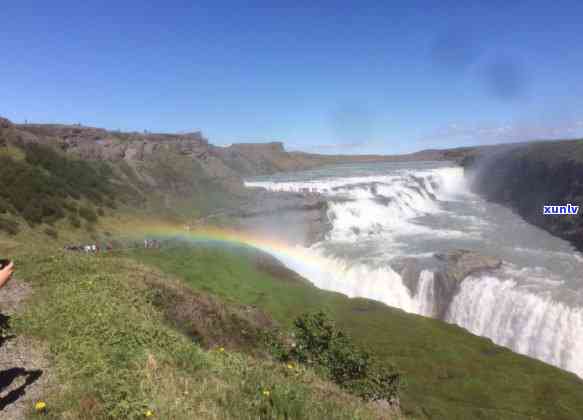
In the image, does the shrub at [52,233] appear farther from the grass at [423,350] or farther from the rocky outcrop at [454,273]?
the rocky outcrop at [454,273]

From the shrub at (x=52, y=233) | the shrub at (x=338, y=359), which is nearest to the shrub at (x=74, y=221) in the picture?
the shrub at (x=52, y=233)

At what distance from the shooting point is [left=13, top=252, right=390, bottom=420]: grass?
4.55 metres

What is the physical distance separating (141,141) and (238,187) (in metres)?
14.7

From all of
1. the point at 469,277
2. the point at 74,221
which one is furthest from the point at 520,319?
the point at 74,221

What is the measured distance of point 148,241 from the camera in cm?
2653

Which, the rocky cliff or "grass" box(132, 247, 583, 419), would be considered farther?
the rocky cliff

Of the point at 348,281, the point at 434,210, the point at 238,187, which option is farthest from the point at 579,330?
the point at 238,187

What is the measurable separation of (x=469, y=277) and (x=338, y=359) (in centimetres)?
1844

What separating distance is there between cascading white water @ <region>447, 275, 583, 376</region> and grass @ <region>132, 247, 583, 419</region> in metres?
2.17

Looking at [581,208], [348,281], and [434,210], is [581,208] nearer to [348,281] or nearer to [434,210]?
[434,210]

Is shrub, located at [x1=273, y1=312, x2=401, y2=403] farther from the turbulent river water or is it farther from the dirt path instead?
the turbulent river water

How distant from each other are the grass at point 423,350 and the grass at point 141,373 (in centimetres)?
550

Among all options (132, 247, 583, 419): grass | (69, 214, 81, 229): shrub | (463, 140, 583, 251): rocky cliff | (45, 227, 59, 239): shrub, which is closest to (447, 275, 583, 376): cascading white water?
(132, 247, 583, 419): grass

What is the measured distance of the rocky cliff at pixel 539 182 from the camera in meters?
38.9
